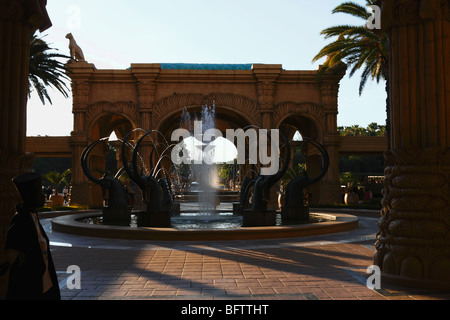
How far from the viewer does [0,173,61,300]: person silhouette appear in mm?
3254

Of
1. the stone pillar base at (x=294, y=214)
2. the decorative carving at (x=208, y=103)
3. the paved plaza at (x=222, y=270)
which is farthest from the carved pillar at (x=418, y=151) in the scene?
the decorative carving at (x=208, y=103)

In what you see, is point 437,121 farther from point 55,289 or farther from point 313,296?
point 55,289

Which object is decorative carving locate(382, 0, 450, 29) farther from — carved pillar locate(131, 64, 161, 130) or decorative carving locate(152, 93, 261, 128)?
carved pillar locate(131, 64, 161, 130)

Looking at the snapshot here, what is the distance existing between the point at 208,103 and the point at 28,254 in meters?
22.9

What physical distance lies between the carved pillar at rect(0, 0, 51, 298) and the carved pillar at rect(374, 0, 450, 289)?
16.2 ft

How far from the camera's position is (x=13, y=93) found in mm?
5312

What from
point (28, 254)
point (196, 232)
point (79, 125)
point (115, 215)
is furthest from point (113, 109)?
point (28, 254)

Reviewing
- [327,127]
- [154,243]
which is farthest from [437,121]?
[327,127]

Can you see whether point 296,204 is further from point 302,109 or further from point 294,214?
point 302,109

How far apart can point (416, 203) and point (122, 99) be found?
22.9 metres

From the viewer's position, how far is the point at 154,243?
8547 millimetres

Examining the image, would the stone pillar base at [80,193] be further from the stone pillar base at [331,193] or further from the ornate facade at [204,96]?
the stone pillar base at [331,193]

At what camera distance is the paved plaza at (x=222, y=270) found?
15.4ft

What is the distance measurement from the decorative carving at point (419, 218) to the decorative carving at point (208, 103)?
2051 centimetres
